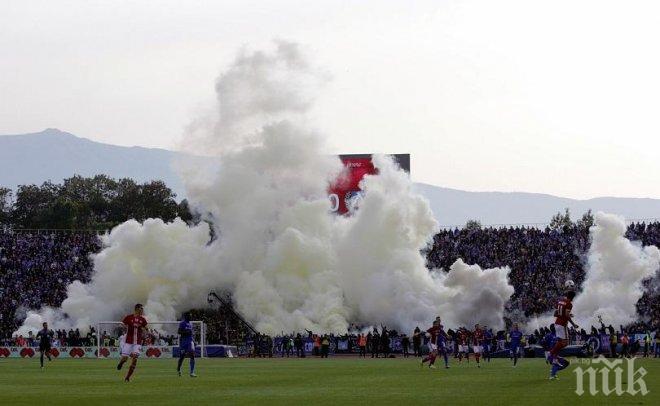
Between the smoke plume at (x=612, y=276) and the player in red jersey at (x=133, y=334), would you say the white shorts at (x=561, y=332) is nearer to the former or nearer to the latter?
the player in red jersey at (x=133, y=334)

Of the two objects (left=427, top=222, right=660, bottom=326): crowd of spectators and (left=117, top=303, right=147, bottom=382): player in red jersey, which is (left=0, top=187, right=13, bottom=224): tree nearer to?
(left=427, top=222, right=660, bottom=326): crowd of spectators

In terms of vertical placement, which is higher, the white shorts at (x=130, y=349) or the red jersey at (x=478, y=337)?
the red jersey at (x=478, y=337)

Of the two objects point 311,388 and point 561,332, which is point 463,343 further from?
point 311,388

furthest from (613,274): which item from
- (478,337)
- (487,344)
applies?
(478,337)

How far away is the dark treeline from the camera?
458 ft

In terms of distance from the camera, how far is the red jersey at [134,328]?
3491 cm

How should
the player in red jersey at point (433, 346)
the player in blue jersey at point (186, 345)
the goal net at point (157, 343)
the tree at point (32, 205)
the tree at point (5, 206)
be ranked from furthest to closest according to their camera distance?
the tree at point (5, 206) → the tree at point (32, 205) → the goal net at point (157, 343) → the player in red jersey at point (433, 346) → the player in blue jersey at point (186, 345)

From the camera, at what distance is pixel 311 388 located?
3006 cm

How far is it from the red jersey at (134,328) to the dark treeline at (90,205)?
9794 centimetres

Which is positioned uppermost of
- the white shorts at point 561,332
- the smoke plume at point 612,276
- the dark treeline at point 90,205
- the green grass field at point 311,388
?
the dark treeline at point 90,205


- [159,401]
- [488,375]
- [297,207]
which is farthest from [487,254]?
[159,401]

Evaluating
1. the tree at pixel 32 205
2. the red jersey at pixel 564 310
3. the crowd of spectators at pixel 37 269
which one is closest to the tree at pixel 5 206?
the tree at pixel 32 205

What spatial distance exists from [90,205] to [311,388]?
392ft

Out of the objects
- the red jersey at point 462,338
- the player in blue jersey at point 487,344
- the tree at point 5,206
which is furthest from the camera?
the tree at point 5,206
